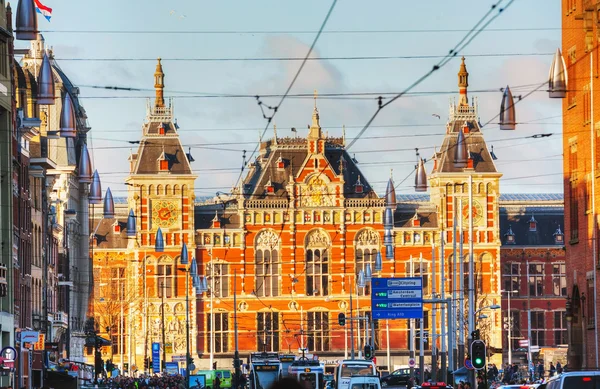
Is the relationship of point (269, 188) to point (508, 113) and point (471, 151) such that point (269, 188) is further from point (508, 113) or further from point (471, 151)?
point (508, 113)

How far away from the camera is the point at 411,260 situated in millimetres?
113562

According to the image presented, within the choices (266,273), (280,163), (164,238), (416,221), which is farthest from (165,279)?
(416,221)

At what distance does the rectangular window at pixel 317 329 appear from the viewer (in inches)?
4523

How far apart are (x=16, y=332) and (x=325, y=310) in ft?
211

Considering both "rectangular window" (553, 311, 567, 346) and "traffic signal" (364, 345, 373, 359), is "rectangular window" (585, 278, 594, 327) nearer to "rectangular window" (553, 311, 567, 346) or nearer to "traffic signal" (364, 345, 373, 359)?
"traffic signal" (364, 345, 373, 359)

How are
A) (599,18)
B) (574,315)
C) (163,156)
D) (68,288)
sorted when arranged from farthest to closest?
(163,156) < (68,288) < (574,315) < (599,18)

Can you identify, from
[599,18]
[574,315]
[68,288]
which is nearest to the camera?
[599,18]

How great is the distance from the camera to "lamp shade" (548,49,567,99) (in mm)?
36875

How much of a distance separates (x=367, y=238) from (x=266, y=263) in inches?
287

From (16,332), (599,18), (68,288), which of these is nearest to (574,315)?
(599,18)

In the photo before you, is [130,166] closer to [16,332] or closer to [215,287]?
[215,287]

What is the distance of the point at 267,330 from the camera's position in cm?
11438

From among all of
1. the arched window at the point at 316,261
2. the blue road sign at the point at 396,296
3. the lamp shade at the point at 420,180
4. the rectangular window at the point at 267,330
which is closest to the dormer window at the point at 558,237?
the arched window at the point at 316,261

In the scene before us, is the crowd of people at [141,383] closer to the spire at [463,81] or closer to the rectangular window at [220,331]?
the rectangular window at [220,331]
